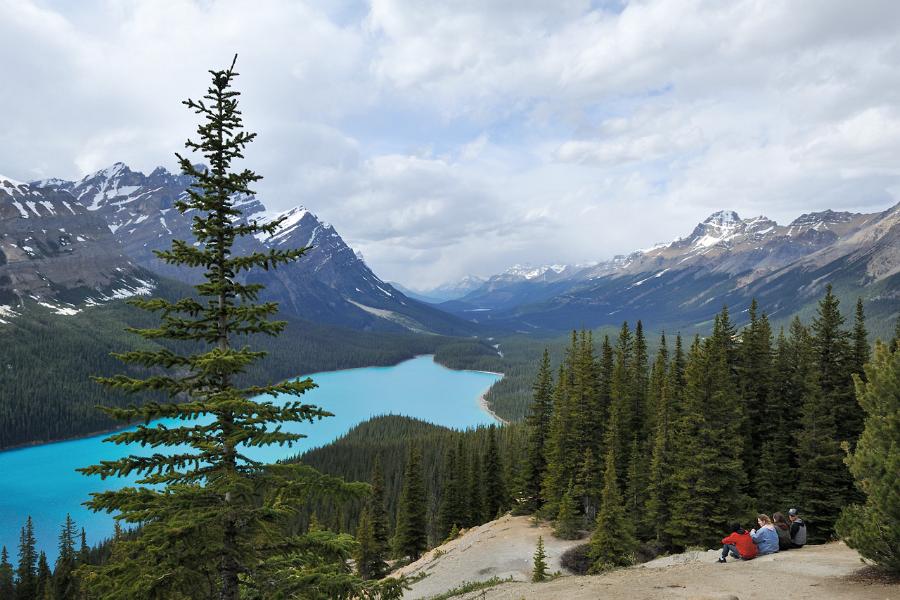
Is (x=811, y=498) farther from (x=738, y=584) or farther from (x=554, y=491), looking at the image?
(x=738, y=584)

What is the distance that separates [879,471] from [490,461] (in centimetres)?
4657

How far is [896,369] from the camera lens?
54.2 feet

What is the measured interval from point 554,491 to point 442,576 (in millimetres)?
14374

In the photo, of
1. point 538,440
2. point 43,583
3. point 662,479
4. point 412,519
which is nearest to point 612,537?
point 662,479

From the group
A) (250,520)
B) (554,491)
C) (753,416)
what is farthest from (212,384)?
(753,416)

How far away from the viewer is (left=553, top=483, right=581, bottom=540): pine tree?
1542 inches

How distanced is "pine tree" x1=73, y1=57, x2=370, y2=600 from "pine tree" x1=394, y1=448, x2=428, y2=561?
45.7 metres

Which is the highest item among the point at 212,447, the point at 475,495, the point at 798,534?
the point at 212,447

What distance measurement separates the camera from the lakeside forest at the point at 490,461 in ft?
32.8

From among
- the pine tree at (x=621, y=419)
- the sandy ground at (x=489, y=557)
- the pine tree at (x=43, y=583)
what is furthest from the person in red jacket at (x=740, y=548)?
the pine tree at (x=43, y=583)

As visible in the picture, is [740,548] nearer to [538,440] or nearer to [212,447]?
[212,447]

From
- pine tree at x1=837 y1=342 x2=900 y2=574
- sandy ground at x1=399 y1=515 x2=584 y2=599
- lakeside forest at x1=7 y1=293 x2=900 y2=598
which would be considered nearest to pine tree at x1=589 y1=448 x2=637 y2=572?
lakeside forest at x1=7 y1=293 x2=900 y2=598

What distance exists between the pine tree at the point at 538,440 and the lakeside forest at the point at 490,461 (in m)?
0.18

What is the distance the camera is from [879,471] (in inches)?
640
